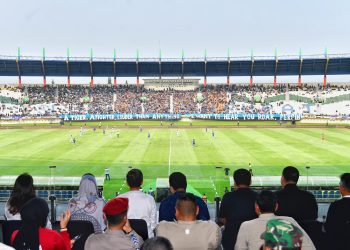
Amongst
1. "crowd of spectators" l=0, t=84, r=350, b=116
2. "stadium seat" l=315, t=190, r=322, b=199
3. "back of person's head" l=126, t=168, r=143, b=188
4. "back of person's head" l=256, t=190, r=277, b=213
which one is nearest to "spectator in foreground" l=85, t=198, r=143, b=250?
"back of person's head" l=256, t=190, r=277, b=213

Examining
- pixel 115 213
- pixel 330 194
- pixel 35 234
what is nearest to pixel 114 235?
pixel 115 213

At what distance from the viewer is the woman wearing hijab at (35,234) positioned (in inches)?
190

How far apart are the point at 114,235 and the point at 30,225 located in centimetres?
107

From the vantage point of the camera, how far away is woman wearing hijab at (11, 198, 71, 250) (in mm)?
4824

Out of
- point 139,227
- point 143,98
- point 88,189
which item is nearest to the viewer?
point 139,227

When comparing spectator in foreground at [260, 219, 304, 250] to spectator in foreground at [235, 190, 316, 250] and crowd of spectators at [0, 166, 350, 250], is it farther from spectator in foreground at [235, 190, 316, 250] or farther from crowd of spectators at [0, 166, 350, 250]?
spectator in foreground at [235, 190, 316, 250]

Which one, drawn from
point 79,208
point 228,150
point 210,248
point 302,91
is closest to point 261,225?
point 210,248

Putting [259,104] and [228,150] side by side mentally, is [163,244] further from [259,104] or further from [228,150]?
[259,104]

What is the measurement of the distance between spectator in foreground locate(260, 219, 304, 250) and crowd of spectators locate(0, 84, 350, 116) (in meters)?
96.5

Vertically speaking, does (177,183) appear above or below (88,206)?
above

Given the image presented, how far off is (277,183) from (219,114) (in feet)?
247

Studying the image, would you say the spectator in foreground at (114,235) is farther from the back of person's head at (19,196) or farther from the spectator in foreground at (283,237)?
the back of person's head at (19,196)

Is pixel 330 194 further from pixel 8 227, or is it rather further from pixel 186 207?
pixel 8 227

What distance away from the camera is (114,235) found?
460cm
